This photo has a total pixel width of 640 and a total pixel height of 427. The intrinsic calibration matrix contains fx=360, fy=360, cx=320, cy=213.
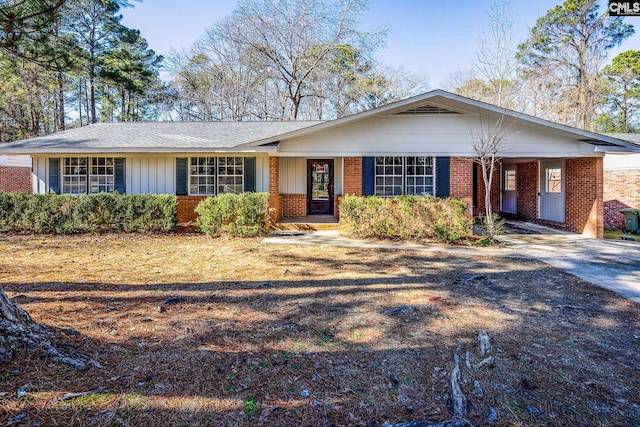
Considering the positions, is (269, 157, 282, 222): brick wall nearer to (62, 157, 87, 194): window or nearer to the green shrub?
the green shrub

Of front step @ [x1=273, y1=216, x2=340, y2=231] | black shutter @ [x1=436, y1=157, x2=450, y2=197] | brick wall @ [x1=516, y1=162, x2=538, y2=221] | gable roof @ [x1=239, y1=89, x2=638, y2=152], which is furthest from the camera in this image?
brick wall @ [x1=516, y1=162, x2=538, y2=221]

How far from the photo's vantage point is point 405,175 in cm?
1116

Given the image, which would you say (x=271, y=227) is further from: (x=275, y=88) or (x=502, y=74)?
(x=275, y=88)

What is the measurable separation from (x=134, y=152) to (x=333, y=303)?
367 inches

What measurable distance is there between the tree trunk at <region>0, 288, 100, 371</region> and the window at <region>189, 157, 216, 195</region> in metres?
9.21

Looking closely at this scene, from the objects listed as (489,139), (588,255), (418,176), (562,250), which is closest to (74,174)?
(418,176)

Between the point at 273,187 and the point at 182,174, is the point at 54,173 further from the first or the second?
the point at 273,187

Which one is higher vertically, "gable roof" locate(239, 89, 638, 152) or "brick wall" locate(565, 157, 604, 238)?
"gable roof" locate(239, 89, 638, 152)

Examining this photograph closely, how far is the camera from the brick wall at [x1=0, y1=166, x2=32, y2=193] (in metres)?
17.2

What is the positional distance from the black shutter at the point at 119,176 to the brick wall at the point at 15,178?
899 cm

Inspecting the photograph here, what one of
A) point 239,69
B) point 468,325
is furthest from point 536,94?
point 468,325

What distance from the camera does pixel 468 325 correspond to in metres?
3.88

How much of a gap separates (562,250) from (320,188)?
10.2 m

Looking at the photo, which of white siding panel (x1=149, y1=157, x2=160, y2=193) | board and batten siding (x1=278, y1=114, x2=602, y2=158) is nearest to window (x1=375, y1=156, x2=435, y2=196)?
board and batten siding (x1=278, y1=114, x2=602, y2=158)
